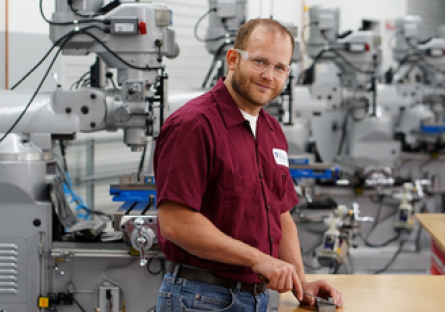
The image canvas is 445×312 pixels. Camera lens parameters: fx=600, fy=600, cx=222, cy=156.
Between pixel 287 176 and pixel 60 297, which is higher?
pixel 287 176

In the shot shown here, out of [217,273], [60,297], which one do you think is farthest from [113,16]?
[217,273]

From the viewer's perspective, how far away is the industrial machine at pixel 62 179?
313 cm

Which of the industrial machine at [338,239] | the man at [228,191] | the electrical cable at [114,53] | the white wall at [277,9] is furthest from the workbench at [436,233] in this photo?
the white wall at [277,9]

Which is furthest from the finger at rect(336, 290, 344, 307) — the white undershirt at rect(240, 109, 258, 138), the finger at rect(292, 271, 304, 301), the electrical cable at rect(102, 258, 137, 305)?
the electrical cable at rect(102, 258, 137, 305)

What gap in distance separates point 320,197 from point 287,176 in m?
3.01

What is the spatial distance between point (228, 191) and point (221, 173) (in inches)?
2.4

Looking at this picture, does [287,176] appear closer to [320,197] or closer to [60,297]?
[60,297]

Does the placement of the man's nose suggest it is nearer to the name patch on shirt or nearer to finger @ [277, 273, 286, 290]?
the name patch on shirt

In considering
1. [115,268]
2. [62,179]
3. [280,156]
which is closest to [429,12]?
[62,179]

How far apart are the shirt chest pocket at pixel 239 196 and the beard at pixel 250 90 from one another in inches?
9.4

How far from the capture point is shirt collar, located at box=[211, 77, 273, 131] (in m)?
1.97

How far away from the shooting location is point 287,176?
2209mm

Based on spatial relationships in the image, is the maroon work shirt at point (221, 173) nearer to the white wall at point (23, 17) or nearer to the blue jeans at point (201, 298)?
the blue jeans at point (201, 298)

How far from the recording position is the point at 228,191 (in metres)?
1.91
